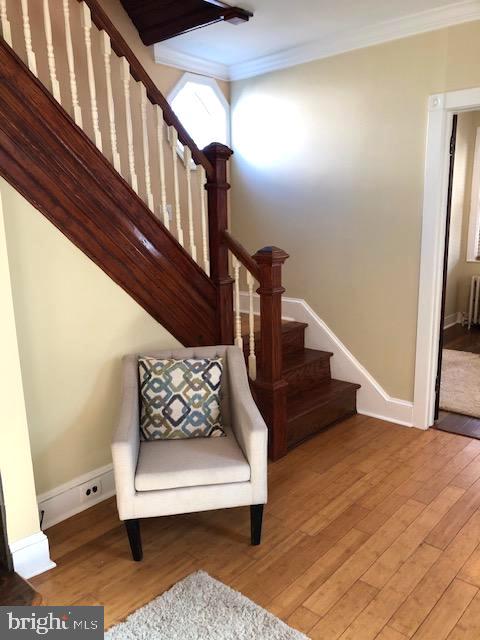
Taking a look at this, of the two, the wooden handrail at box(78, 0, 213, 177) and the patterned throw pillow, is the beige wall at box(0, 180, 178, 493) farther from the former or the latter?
the wooden handrail at box(78, 0, 213, 177)

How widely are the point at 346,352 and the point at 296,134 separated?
65.6 inches

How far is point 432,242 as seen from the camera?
10.8ft

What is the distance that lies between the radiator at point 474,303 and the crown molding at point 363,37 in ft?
11.6

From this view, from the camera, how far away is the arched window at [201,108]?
391 centimetres

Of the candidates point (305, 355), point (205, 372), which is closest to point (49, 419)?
point (205, 372)

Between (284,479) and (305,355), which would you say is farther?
(305,355)

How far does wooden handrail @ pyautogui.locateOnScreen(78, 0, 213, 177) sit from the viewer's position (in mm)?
2402

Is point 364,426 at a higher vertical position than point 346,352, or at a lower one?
lower

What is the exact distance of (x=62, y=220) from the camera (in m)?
2.37

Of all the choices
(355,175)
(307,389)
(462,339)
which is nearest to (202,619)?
(307,389)

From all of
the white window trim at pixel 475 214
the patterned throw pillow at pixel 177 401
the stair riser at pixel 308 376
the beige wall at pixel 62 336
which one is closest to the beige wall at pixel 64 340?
the beige wall at pixel 62 336

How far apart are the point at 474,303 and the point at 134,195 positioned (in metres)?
4.80

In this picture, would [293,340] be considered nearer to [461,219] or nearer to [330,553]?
[330,553]

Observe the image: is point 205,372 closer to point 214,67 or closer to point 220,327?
point 220,327
